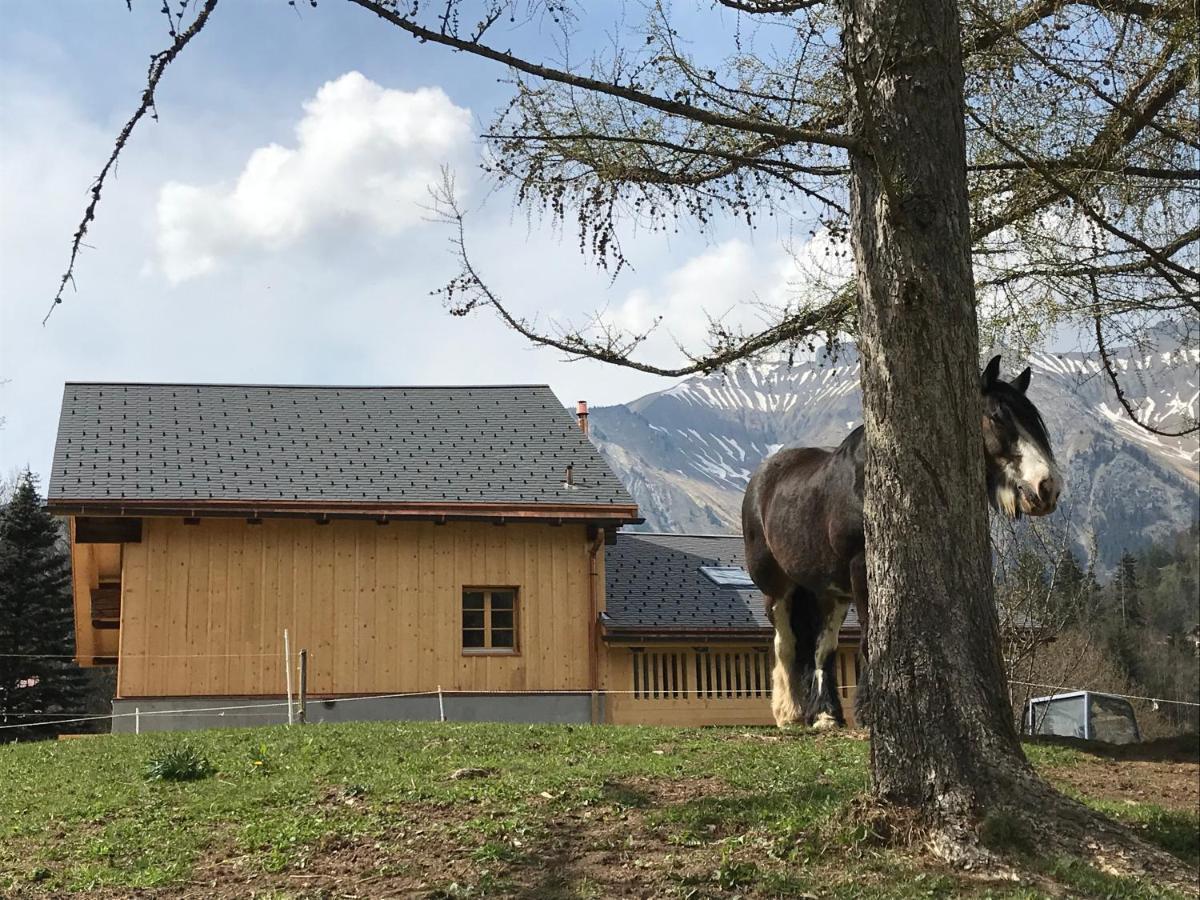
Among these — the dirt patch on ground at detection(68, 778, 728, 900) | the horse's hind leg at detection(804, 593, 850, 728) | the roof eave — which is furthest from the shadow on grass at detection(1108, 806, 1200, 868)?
the roof eave

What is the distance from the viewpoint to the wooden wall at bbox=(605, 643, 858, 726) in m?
22.3

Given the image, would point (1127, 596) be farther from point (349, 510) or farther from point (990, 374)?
point (990, 374)

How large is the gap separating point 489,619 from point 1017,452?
14151 millimetres

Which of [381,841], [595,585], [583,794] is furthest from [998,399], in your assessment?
[595,585]

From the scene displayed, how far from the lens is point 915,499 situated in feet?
21.5

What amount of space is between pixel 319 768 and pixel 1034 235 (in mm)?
7117

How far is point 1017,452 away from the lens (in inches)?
352

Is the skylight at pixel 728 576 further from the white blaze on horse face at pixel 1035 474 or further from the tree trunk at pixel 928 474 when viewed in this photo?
the tree trunk at pixel 928 474

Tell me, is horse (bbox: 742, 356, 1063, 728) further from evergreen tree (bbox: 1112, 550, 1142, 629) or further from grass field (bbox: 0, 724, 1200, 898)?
evergreen tree (bbox: 1112, 550, 1142, 629)

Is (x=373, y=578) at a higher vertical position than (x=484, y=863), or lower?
higher

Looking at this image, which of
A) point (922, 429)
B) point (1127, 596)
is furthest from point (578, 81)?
point (1127, 596)

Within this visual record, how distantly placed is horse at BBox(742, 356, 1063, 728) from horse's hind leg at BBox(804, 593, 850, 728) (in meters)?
0.01

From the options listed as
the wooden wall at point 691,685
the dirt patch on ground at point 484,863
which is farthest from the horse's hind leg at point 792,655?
the wooden wall at point 691,685

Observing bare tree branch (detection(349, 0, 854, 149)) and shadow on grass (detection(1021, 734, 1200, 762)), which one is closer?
bare tree branch (detection(349, 0, 854, 149))
